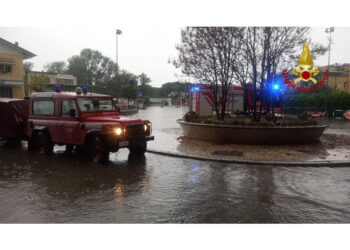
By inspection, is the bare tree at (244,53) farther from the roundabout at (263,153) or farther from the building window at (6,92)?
the building window at (6,92)

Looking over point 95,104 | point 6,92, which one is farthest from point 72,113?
point 6,92

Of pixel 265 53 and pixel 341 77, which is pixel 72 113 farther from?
pixel 341 77

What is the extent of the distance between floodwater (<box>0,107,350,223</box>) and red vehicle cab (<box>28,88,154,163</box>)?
0.67m

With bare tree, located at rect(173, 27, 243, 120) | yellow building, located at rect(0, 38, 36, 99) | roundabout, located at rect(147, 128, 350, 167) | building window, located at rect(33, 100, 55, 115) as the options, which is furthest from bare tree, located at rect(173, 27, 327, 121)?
yellow building, located at rect(0, 38, 36, 99)

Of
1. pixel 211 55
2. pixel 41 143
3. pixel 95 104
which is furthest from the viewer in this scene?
pixel 211 55

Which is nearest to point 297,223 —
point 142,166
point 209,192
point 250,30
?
point 209,192

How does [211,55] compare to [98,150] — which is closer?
[98,150]

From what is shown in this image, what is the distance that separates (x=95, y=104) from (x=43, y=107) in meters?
2.16

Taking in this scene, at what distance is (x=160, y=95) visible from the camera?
148375 mm

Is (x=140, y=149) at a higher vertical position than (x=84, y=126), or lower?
lower

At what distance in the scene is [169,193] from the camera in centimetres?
594

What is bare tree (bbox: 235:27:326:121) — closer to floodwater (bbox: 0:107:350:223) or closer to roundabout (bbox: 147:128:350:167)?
roundabout (bbox: 147:128:350:167)

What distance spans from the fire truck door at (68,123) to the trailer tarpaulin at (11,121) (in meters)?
3.72

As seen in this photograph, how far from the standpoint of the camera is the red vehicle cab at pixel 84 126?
874 cm
